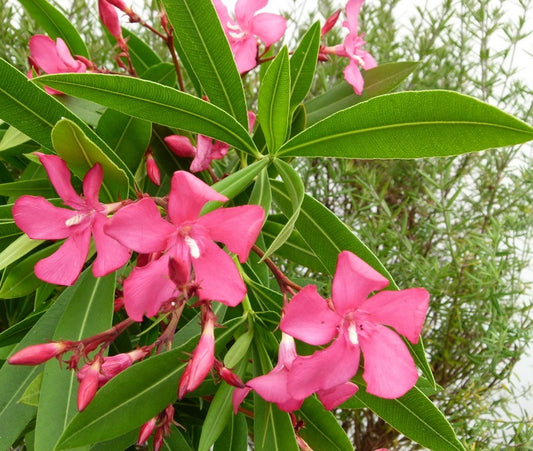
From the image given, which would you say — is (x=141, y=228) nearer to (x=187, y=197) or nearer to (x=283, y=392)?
(x=187, y=197)

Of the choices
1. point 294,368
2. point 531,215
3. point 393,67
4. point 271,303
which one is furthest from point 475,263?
point 294,368

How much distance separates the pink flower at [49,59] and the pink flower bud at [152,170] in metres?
0.13

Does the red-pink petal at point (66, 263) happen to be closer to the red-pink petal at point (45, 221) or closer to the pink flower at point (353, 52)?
the red-pink petal at point (45, 221)

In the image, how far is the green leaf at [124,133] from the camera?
746mm

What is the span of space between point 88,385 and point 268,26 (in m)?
0.46

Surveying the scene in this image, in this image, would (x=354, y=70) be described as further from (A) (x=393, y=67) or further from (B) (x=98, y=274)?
(B) (x=98, y=274)

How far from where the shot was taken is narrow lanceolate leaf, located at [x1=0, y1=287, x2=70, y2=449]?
0.72 m

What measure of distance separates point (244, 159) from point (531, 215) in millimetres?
814

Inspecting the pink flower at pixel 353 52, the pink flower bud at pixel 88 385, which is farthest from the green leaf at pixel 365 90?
the pink flower bud at pixel 88 385

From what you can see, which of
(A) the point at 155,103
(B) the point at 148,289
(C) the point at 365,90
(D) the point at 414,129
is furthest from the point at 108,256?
(C) the point at 365,90

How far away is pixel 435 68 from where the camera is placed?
1593 mm

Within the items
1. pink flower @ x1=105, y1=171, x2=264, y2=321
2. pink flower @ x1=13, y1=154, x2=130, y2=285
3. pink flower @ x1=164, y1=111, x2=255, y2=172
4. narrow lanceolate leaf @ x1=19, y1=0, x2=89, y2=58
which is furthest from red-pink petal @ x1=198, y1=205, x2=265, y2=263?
narrow lanceolate leaf @ x1=19, y1=0, x2=89, y2=58

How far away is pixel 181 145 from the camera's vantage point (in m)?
0.76

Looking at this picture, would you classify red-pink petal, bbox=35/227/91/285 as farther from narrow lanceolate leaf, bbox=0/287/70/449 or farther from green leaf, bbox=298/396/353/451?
green leaf, bbox=298/396/353/451
